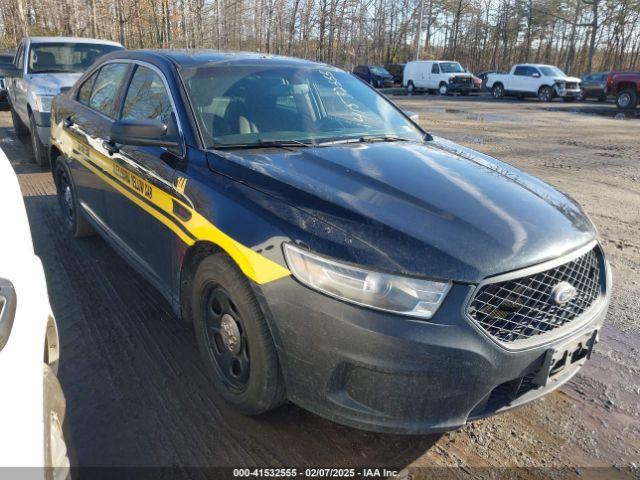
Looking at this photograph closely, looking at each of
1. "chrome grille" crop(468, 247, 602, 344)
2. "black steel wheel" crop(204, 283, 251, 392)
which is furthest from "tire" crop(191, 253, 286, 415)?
"chrome grille" crop(468, 247, 602, 344)

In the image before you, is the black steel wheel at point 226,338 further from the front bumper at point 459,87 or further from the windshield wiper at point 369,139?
the front bumper at point 459,87

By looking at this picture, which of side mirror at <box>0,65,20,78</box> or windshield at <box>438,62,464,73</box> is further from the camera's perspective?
windshield at <box>438,62,464,73</box>

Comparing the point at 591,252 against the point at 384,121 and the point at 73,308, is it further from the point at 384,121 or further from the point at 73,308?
the point at 73,308

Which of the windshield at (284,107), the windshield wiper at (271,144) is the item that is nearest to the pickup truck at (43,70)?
the windshield at (284,107)

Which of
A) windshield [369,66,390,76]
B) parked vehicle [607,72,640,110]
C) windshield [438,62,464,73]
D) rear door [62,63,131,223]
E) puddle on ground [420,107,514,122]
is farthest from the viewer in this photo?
windshield [369,66,390,76]

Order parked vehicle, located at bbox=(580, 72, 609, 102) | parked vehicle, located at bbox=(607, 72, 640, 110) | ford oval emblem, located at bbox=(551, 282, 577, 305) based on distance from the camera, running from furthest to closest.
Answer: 1. parked vehicle, located at bbox=(580, 72, 609, 102)
2. parked vehicle, located at bbox=(607, 72, 640, 110)
3. ford oval emblem, located at bbox=(551, 282, 577, 305)

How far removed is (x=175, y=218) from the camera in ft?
8.95

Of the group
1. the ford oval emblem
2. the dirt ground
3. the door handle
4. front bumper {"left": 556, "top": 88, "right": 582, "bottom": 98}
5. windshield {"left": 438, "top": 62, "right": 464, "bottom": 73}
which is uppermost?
windshield {"left": 438, "top": 62, "right": 464, "bottom": 73}

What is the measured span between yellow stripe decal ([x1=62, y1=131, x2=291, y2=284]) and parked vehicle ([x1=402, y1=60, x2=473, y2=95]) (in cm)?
2722

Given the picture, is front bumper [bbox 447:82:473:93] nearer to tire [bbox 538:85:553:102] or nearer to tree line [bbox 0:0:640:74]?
tire [bbox 538:85:553:102]

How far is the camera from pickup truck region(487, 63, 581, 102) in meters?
24.8

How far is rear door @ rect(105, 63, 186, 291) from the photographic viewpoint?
2838mm

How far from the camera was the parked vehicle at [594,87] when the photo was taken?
2375 cm

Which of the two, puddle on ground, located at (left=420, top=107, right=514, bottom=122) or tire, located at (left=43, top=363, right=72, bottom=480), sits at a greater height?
puddle on ground, located at (left=420, top=107, right=514, bottom=122)
